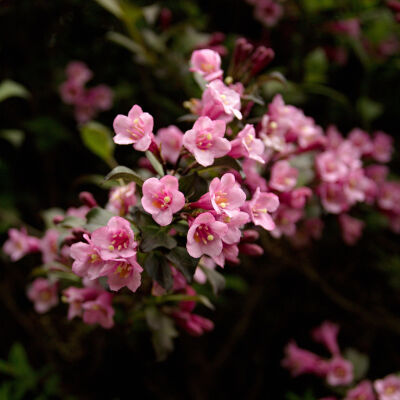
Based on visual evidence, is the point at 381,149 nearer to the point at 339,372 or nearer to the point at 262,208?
the point at 339,372

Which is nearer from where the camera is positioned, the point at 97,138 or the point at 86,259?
the point at 86,259

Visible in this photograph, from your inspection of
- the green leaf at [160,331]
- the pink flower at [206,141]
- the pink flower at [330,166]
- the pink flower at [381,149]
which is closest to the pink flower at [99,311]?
the green leaf at [160,331]

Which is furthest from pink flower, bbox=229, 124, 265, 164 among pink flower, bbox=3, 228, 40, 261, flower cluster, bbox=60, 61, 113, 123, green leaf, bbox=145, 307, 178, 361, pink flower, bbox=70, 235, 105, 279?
flower cluster, bbox=60, 61, 113, 123

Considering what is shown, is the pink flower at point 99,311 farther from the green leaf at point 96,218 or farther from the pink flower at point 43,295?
the pink flower at point 43,295

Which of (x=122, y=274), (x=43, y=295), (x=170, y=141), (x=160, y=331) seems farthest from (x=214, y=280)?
(x=43, y=295)

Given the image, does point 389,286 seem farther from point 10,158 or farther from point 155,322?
point 10,158

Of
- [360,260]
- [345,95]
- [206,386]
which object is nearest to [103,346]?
[206,386]
